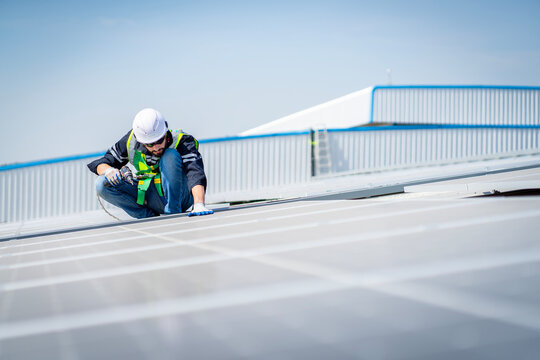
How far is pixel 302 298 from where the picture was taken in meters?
1.20

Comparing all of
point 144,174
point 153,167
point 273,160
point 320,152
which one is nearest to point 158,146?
point 153,167

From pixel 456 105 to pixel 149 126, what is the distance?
25.9 meters

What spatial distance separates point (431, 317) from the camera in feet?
3.15

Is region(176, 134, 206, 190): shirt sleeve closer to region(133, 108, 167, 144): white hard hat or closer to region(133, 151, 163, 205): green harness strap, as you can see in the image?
region(133, 108, 167, 144): white hard hat

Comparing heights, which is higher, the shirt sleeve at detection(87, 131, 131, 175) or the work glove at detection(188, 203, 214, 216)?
the shirt sleeve at detection(87, 131, 131, 175)

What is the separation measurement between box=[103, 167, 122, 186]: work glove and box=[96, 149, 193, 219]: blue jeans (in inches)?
6.9

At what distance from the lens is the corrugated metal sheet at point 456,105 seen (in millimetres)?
27422

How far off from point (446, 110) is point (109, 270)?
28.6 m

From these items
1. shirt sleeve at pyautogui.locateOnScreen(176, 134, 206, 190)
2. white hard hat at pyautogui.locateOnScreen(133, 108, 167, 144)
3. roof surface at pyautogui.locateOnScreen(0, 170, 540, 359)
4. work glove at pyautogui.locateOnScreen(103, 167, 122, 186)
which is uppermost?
white hard hat at pyautogui.locateOnScreen(133, 108, 167, 144)

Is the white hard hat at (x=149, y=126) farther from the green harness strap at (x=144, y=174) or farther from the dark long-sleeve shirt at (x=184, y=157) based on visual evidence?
the green harness strap at (x=144, y=174)

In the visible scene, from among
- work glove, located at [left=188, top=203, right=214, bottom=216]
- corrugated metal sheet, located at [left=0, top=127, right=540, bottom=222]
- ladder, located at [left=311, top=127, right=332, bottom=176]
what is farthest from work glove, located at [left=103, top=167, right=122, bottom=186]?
ladder, located at [left=311, top=127, right=332, bottom=176]

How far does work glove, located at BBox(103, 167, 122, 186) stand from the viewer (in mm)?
5582

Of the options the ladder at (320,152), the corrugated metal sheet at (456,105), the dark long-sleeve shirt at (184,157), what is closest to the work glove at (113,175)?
the dark long-sleeve shirt at (184,157)

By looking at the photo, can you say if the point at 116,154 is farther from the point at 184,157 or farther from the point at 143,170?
the point at 184,157
